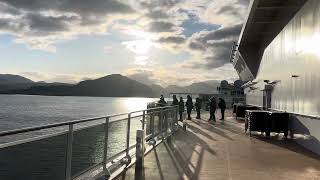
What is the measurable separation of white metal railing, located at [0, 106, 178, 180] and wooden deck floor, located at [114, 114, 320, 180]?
0.40m

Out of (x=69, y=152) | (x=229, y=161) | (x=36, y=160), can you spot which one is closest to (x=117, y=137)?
(x=69, y=152)

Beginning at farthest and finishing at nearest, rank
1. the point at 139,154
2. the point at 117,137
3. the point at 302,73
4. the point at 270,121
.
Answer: the point at 270,121 → the point at 302,73 → the point at 139,154 → the point at 117,137

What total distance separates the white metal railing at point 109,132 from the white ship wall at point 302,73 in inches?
188

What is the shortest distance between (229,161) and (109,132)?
3941mm

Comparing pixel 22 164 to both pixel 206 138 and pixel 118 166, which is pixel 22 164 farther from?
pixel 206 138

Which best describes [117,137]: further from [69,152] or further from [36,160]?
[36,160]

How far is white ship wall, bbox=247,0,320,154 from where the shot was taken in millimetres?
13219

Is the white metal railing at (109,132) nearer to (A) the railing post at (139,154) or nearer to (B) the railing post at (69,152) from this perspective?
(B) the railing post at (69,152)

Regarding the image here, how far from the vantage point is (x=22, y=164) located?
477cm

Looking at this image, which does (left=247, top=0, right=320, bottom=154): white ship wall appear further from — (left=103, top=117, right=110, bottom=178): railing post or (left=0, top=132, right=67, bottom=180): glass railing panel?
(left=0, top=132, right=67, bottom=180): glass railing panel

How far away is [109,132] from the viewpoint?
8.28m

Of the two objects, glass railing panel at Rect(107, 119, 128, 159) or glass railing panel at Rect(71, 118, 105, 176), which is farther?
glass railing panel at Rect(107, 119, 128, 159)

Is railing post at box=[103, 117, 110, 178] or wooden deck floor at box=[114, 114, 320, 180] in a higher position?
railing post at box=[103, 117, 110, 178]

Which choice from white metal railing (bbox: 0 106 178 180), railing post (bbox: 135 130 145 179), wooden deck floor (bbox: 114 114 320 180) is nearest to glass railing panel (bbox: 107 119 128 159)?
white metal railing (bbox: 0 106 178 180)
